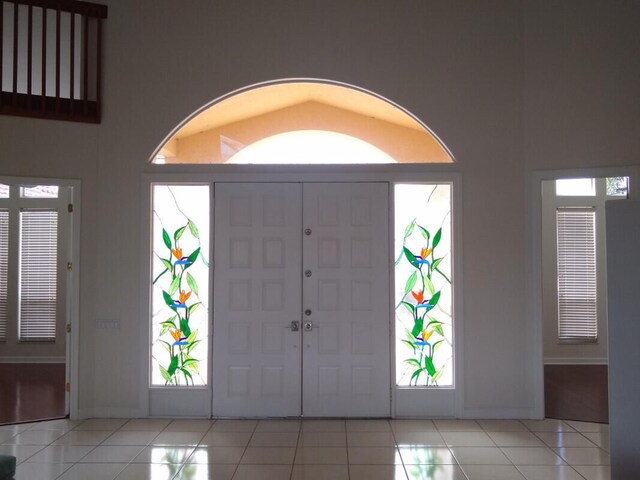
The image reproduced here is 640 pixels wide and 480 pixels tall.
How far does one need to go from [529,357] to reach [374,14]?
375 centimetres

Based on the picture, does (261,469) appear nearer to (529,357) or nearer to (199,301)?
(199,301)

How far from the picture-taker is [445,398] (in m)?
6.05

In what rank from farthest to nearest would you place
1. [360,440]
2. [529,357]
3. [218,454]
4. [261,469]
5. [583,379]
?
[583,379] < [529,357] < [360,440] < [218,454] < [261,469]

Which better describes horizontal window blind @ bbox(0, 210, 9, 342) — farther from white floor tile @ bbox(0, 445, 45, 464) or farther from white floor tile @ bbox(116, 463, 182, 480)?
white floor tile @ bbox(116, 463, 182, 480)

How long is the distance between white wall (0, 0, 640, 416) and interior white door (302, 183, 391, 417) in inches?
33.9

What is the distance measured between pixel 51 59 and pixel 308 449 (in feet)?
14.6

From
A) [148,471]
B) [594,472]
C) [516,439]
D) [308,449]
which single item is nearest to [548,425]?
[516,439]

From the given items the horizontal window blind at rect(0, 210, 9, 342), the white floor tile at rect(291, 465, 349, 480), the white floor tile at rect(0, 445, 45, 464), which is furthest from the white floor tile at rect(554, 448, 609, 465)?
the horizontal window blind at rect(0, 210, 9, 342)

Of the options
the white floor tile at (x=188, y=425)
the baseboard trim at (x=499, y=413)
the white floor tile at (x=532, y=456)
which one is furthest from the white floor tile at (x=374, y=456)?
the white floor tile at (x=188, y=425)

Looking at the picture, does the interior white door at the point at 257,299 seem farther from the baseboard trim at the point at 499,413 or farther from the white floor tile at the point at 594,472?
the white floor tile at the point at 594,472

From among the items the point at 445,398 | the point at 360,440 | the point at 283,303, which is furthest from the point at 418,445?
the point at 283,303

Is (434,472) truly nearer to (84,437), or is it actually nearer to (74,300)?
(84,437)

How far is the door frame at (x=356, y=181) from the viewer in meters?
6.04

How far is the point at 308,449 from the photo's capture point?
513 cm
